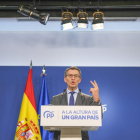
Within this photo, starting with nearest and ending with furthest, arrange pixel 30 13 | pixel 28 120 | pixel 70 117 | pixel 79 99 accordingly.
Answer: pixel 70 117
pixel 79 99
pixel 30 13
pixel 28 120

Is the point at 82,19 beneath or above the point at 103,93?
above

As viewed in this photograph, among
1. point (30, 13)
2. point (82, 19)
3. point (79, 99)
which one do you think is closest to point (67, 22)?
point (82, 19)

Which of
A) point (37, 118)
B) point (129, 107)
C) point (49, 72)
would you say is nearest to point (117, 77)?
point (129, 107)

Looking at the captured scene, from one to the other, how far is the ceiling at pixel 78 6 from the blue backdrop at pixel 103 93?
4.02 feet

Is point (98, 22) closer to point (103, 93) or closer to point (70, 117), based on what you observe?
point (103, 93)

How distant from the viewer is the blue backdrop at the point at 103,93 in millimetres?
4285

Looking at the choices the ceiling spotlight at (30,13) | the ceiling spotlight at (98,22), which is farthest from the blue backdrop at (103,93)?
the ceiling spotlight at (30,13)

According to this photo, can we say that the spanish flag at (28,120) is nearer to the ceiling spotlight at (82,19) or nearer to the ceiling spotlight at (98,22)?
the ceiling spotlight at (82,19)

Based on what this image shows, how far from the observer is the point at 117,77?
15.0 feet

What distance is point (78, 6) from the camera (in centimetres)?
373

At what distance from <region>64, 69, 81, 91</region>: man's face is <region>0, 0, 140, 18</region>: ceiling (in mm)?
1827

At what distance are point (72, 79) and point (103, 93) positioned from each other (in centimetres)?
237

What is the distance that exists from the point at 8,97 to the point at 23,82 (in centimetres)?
46

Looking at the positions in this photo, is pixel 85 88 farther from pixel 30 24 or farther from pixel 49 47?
pixel 30 24
